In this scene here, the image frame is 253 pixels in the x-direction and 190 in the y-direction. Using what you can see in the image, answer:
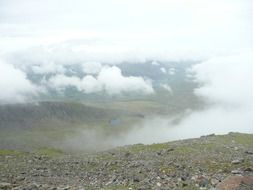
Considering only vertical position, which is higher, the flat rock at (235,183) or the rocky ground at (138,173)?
the rocky ground at (138,173)

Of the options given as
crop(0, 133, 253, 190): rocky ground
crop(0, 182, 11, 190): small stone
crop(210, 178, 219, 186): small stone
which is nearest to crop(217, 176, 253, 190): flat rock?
crop(0, 133, 253, 190): rocky ground

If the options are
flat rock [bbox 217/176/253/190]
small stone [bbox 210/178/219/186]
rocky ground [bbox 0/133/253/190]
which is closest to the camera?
flat rock [bbox 217/176/253/190]

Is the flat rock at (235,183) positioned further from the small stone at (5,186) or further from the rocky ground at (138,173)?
the small stone at (5,186)

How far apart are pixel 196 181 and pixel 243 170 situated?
5.67 meters

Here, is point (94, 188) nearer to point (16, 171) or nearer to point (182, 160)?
point (16, 171)

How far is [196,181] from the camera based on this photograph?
86.5 ft

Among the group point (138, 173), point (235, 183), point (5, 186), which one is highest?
point (138, 173)

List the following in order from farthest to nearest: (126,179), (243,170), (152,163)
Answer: (152,163) < (243,170) < (126,179)

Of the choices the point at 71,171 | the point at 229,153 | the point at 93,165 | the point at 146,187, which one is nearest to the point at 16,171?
the point at 71,171

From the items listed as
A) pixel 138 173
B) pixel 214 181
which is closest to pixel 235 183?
pixel 214 181

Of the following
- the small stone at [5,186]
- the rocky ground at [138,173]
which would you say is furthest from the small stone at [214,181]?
the small stone at [5,186]

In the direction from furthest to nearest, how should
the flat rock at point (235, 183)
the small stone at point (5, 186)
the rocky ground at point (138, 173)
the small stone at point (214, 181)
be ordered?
the small stone at point (5, 186) → the rocky ground at point (138, 173) → the small stone at point (214, 181) → the flat rock at point (235, 183)

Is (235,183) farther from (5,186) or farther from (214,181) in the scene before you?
(5,186)

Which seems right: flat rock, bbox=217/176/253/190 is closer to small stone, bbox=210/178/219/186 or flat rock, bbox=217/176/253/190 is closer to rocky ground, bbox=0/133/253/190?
rocky ground, bbox=0/133/253/190
